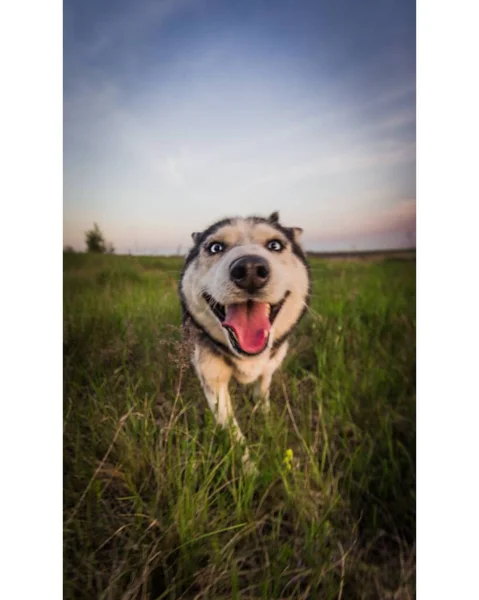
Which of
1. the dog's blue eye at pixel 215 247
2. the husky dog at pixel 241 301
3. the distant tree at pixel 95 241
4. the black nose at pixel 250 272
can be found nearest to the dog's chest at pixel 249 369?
the husky dog at pixel 241 301

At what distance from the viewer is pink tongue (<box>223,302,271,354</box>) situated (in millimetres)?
1558

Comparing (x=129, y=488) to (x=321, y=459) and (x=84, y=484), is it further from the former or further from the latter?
(x=321, y=459)

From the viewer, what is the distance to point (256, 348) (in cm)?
160

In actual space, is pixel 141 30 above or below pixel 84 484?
above

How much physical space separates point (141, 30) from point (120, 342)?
0.83 m

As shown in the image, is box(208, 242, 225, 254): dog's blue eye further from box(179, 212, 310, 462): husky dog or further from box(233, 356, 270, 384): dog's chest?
box(233, 356, 270, 384): dog's chest

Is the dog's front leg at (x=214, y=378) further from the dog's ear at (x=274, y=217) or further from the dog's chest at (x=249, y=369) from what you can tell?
the dog's ear at (x=274, y=217)

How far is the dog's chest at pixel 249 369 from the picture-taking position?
63.4 inches

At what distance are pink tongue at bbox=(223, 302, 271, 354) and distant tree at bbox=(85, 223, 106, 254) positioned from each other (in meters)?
0.40

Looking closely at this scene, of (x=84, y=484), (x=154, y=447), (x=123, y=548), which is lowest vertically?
(x=123, y=548)

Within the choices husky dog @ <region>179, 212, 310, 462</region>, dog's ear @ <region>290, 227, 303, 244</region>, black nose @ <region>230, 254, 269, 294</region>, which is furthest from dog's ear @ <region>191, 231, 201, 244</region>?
dog's ear @ <region>290, 227, 303, 244</region>

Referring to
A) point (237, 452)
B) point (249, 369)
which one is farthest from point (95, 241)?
point (237, 452)

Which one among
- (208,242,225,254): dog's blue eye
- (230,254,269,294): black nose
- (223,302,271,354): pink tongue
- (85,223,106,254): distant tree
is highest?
(85,223,106,254): distant tree
